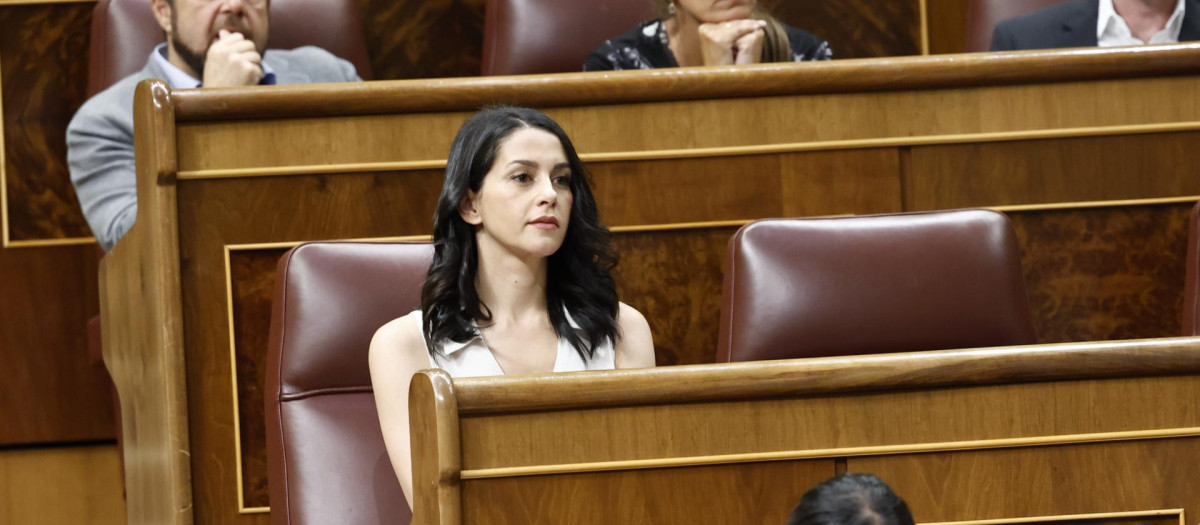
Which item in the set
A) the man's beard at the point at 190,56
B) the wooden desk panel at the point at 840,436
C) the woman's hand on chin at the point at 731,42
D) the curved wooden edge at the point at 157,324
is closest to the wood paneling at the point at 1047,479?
the wooden desk panel at the point at 840,436

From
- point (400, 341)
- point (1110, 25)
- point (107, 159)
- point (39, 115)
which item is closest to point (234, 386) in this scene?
point (400, 341)

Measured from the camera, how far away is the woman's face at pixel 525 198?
2.06 ft

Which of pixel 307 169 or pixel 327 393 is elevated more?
pixel 307 169

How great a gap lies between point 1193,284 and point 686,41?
36 cm

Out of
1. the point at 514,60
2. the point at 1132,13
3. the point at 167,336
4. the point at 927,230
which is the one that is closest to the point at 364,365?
the point at 167,336

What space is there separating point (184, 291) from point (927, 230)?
35 cm

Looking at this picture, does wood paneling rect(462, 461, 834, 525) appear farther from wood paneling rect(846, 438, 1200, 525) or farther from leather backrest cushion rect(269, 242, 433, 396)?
leather backrest cushion rect(269, 242, 433, 396)

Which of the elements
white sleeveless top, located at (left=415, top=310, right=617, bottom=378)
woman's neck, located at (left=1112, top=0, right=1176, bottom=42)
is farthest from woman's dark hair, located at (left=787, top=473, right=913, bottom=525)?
woman's neck, located at (left=1112, top=0, right=1176, bottom=42)

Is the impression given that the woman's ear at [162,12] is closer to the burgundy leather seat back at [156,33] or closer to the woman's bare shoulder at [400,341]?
the burgundy leather seat back at [156,33]

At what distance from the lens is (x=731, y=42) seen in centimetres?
91

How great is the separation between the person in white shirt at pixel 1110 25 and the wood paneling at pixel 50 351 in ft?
2.18

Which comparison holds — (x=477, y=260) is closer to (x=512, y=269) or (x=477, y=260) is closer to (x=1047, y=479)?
(x=512, y=269)

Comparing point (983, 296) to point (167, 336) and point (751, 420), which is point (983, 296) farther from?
point (167, 336)

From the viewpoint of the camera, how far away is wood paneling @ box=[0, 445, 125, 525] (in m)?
1.04
